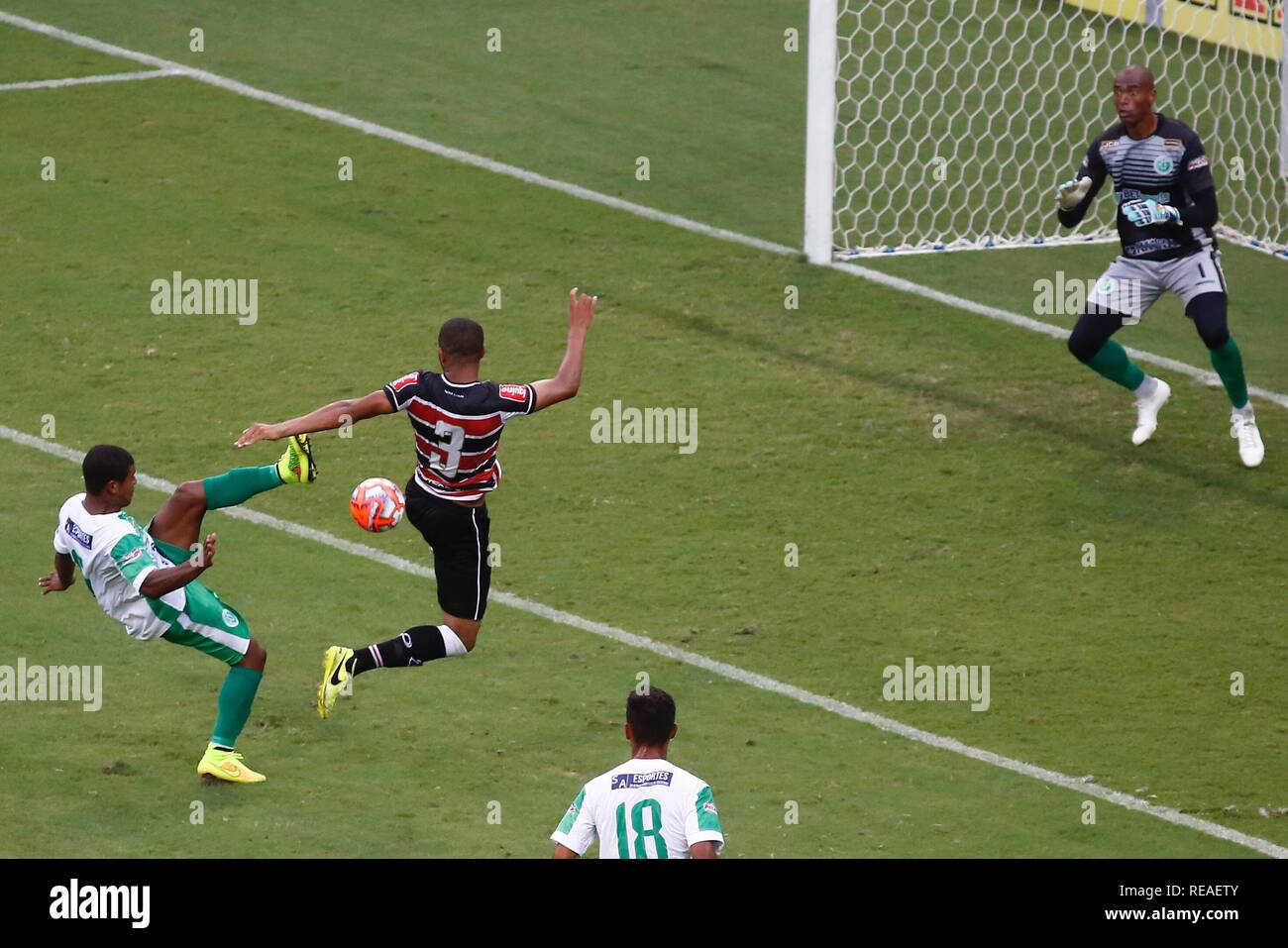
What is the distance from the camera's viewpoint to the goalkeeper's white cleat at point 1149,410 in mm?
12992

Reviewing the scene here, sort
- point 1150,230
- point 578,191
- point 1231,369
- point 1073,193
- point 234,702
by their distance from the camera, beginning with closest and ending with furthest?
point 234,702, point 1073,193, point 1150,230, point 1231,369, point 578,191

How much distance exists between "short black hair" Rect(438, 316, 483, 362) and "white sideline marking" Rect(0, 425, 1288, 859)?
2.29m

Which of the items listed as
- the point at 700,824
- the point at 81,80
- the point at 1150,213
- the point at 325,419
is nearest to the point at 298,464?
the point at 325,419

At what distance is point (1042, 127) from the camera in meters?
18.7

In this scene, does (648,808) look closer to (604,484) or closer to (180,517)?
(180,517)

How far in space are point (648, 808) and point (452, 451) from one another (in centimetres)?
284

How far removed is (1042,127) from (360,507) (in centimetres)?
1130

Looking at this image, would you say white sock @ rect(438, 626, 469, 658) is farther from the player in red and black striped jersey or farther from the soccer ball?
the soccer ball

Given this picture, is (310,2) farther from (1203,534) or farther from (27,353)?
(1203,534)

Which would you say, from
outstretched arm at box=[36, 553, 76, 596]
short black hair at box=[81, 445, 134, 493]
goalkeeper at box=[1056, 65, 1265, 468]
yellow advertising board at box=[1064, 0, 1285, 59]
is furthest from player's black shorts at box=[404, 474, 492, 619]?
yellow advertising board at box=[1064, 0, 1285, 59]

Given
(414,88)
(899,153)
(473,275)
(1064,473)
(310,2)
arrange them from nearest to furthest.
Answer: (1064,473) → (473,275) → (899,153) → (414,88) → (310,2)

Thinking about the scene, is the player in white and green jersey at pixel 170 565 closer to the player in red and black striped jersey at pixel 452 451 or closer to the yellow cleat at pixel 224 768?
the yellow cleat at pixel 224 768

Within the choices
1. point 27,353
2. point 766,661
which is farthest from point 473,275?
point 766,661

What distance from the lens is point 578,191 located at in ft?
56.0
